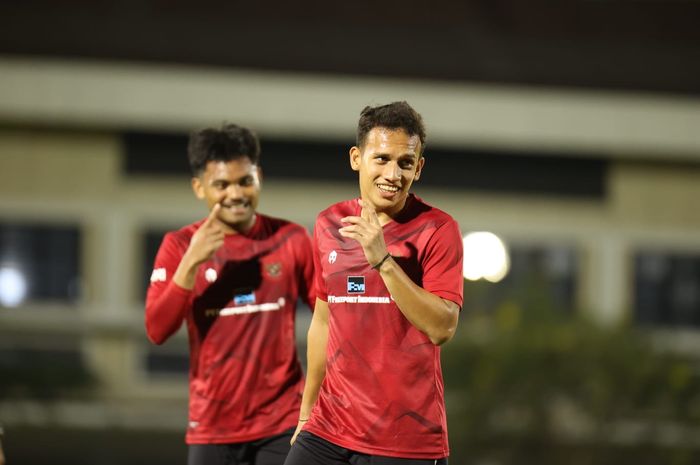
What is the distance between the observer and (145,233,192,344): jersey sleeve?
4.48 meters

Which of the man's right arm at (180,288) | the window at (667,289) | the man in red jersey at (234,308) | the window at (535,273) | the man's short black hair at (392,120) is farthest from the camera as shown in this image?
the window at (667,289)

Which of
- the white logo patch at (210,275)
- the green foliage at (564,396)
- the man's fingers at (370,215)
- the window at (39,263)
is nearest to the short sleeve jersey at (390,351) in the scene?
the man's fingers at (370,215)

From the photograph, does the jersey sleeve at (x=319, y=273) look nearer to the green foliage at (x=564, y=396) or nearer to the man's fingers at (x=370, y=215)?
the man's fingers at (x=370, y=215)

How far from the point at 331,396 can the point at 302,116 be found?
427 inches

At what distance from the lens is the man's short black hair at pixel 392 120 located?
3.78 meters

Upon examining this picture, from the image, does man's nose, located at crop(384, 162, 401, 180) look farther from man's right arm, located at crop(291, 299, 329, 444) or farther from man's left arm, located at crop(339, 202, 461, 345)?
man's right arm, located at crop(291, 299, 329, 444)

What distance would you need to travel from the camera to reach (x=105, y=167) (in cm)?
1509

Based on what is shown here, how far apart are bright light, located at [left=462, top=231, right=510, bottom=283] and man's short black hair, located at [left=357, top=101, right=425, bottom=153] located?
10857 mm

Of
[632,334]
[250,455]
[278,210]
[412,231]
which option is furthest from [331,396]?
[278,210]

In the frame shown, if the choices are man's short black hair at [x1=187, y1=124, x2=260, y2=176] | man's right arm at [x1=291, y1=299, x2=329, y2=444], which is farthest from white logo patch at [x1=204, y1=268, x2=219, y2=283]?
man's right arm at [x1=291, y1=299, x2=329, y2=444]

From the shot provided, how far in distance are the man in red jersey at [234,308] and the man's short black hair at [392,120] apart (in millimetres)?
968

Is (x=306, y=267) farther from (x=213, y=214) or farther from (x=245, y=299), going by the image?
(x=213, y=214)

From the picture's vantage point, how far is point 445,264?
3.70 meters

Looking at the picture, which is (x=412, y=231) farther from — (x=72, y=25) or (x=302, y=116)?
(x=72, y=25)
